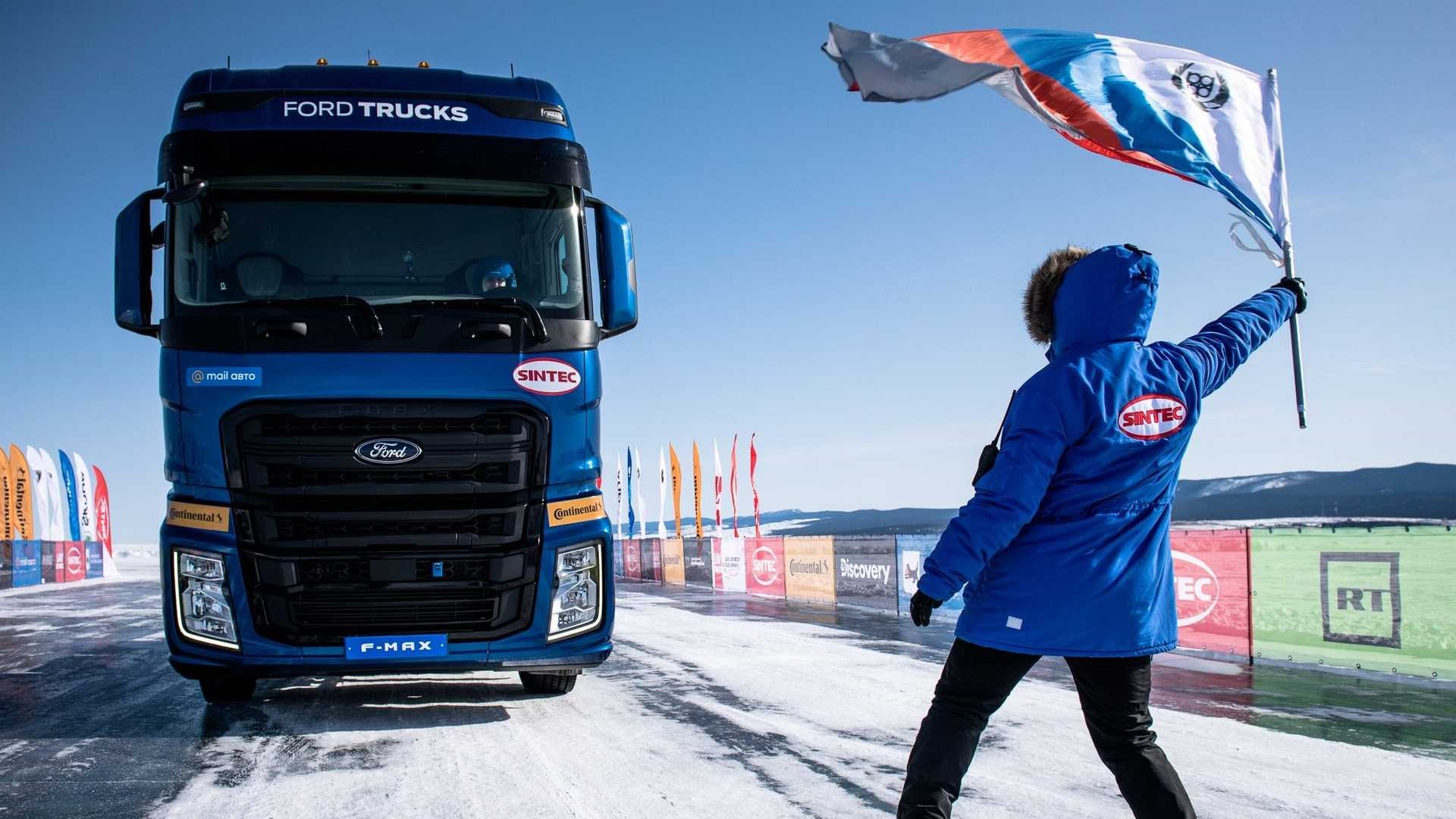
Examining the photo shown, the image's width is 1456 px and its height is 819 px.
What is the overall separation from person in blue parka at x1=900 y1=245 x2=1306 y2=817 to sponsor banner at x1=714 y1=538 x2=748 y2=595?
19564 mm

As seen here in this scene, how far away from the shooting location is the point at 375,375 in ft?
17.4

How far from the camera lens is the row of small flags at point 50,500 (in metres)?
31.3

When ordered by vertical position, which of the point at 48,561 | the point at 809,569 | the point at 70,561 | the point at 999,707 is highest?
the point at 999,707

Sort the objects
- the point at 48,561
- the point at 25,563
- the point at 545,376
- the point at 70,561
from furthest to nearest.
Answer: the point at 70,561 < the point at 48,561 < the point at 25,563 < the point at 545,376

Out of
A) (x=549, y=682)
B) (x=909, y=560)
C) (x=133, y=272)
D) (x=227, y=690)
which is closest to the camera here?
(x=133, y=272)

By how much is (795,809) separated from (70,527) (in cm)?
4257

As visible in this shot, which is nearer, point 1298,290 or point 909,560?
point 1298,290

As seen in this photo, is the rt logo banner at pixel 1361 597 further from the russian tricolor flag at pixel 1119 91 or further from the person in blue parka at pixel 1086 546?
the person in blue parka at pixel 1086 546

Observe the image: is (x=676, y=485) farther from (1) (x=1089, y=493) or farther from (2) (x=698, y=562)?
(1) (x=1089, y=493)

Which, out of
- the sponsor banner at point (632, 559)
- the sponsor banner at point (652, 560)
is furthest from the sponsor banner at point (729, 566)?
the sponsor banner at point (632, 559)

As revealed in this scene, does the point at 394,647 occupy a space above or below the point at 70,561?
above

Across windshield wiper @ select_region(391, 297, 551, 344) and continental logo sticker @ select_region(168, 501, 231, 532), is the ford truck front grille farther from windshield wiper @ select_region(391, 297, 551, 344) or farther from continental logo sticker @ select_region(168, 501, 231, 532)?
windshield wiper @ select_region(391, 297, 551, 344)

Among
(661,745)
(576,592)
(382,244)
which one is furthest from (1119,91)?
(661,745)

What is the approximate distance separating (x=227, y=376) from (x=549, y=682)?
2.81 meters
